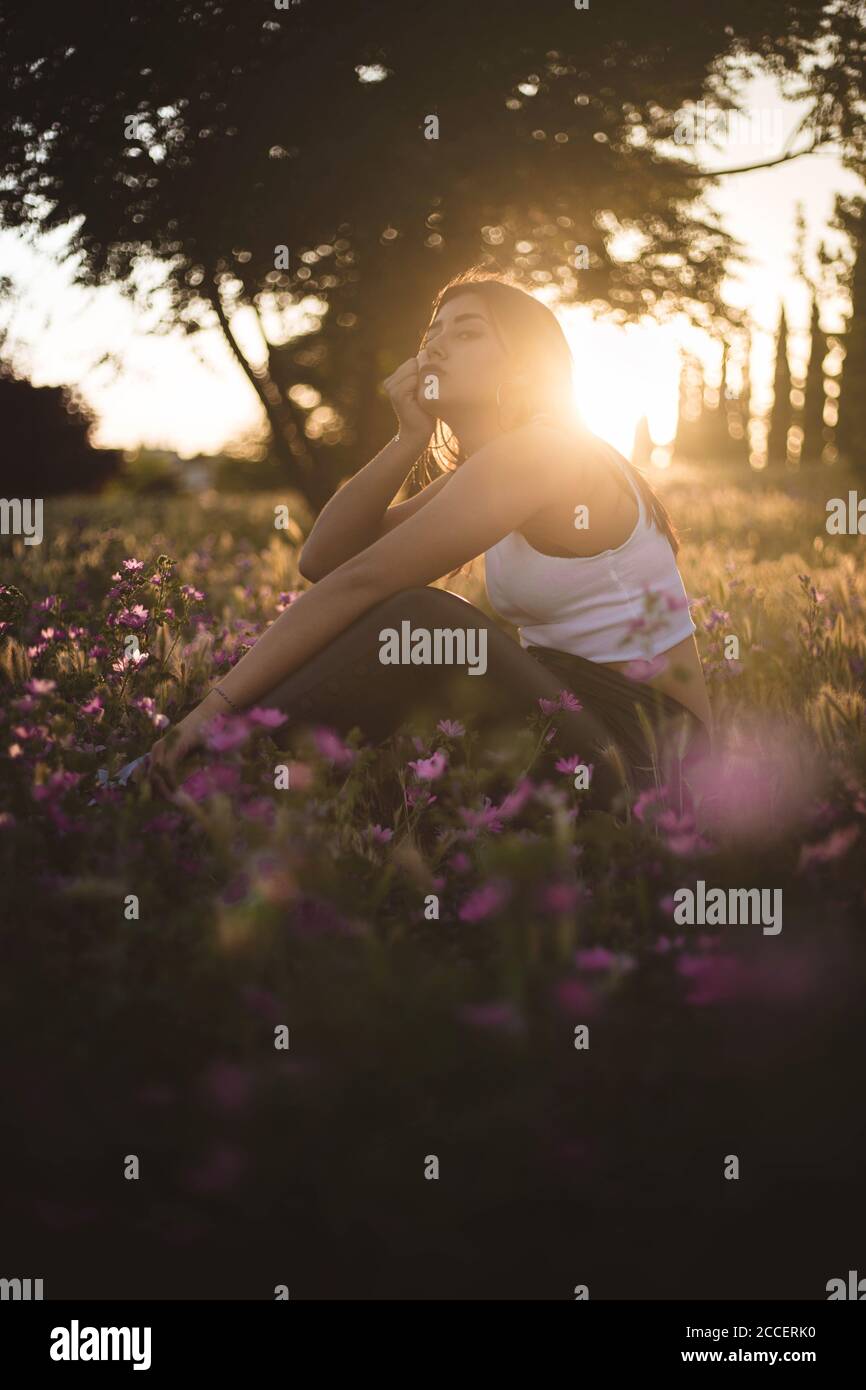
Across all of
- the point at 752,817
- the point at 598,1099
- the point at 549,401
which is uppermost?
the point at 549,401

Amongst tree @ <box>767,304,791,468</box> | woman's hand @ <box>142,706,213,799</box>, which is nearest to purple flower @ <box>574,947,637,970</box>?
woman's hand @ <box>142,706,213,799</box>

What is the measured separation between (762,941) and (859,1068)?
0.82 ft

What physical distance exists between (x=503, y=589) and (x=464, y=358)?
2.49 feet

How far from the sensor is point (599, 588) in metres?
3.17

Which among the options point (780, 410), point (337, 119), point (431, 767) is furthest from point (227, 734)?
point (780, 410)

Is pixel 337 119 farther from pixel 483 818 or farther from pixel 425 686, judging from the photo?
pixel 483 818

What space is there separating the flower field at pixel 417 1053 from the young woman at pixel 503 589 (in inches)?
15.5

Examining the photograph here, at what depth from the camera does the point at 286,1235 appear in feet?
5.43

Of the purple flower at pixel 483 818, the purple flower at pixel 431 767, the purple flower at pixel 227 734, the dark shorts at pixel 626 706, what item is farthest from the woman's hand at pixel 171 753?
the dark shorts at pixel 626 706

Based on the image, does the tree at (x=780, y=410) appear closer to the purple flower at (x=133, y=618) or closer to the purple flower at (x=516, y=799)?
the purple flower at (x=133, y=618)

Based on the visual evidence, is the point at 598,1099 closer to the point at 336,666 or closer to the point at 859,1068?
the point at 859,1068

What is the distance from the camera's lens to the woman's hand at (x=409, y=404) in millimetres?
3633

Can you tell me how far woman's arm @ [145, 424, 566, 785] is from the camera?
2.78m

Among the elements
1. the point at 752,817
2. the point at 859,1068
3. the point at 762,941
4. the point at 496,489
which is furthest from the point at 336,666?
the point at 859,1068
